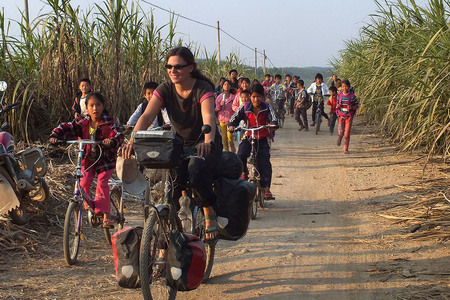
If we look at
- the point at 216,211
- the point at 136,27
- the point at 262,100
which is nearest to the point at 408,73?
the point at 262,100

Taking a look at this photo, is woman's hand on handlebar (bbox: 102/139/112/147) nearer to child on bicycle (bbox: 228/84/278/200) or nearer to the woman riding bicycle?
the woman riding bicycle

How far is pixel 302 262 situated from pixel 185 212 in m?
1.74

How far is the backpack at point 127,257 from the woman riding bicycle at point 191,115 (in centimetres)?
64

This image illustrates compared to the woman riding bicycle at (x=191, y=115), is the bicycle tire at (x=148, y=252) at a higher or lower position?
lower

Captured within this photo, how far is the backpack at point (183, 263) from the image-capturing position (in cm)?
396

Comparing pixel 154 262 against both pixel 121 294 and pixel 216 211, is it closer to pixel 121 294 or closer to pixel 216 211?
pixel 216 211

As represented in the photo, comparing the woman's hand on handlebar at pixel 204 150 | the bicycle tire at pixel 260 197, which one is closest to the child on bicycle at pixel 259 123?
the bicycle tire at pixel 260 197

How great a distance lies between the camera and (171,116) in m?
4.75

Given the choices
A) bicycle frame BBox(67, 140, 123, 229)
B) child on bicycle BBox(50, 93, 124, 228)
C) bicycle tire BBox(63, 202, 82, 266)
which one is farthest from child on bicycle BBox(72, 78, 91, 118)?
bicycle tire BBox(63, 202, 82, 266)

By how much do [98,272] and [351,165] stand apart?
7.44 m

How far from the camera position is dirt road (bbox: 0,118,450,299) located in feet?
16.3

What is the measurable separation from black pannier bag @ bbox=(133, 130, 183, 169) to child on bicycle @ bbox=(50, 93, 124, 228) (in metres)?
2.07

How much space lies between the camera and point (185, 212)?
→ 15.1 ft

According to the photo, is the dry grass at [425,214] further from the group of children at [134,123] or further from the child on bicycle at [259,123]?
the group of children at [134,123]
